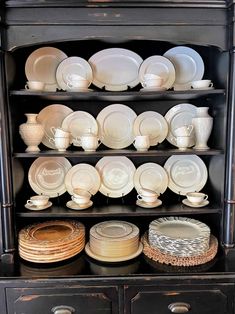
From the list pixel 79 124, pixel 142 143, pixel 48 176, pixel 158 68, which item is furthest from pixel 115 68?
pixel 48 176

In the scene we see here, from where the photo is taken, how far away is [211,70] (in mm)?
1703

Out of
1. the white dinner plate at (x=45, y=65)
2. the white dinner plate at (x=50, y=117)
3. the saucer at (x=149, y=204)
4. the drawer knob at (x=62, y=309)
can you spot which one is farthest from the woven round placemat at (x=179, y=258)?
the white dinner plate at (x=45, y=65)

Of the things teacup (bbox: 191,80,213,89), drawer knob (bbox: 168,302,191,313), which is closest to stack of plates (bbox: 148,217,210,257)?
drawer knob (bbox: 168,302,191,313)

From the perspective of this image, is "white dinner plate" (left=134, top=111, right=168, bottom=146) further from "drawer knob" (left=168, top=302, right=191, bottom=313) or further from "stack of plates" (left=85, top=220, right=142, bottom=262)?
"drawer knob" (left=168, top=302, right=191, bottom=313)

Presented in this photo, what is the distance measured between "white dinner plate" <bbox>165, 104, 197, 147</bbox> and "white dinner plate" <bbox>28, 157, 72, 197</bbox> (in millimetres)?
720

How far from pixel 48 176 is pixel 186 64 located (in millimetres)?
1119

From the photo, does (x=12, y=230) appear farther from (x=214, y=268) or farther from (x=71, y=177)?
(x=214, y=268)

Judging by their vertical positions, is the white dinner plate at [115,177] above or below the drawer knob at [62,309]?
above

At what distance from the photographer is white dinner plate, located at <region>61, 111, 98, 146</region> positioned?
5.78ft

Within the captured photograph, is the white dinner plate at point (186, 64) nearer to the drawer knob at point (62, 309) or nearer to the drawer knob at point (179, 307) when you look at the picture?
the drawer knob at point (179, 307)

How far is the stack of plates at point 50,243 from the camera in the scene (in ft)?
4.94

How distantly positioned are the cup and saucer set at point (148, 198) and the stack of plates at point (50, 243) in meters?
0.40

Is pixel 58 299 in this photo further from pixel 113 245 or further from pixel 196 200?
pixel 196 200

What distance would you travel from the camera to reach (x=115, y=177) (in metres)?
1.81
